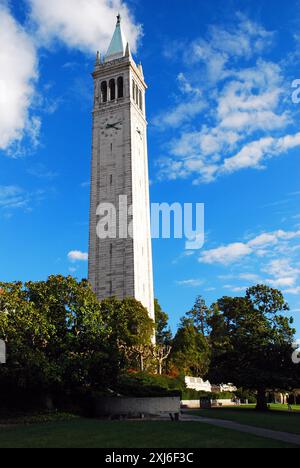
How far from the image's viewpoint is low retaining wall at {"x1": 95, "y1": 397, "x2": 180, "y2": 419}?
32.5 metres

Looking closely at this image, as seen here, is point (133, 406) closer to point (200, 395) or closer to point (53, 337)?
point (53, 337)

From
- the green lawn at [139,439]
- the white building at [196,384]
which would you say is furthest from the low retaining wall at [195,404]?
the green lawn at [139,439]

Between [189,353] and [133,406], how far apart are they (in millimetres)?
35951

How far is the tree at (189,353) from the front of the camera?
65.0 metres

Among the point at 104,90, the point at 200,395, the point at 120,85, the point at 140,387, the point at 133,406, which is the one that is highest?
the point at 120,85

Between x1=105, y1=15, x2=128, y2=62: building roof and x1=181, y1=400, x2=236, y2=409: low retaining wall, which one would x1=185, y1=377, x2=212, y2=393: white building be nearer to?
x1=181, y1=400, x2=236, y2=409: low retaining wall

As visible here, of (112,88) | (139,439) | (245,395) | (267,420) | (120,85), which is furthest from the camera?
(112,88)

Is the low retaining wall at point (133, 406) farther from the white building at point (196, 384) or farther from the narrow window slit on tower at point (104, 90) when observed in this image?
the narrow window slit on tower at point (104, 90)

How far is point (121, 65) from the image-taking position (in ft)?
257

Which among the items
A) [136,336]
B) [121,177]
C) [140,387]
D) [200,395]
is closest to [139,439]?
[140,387]

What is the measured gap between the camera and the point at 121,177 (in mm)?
71062

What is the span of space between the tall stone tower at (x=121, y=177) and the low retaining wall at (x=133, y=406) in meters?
30.0

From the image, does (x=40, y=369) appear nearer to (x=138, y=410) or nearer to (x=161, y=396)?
(x=138, y=410)
